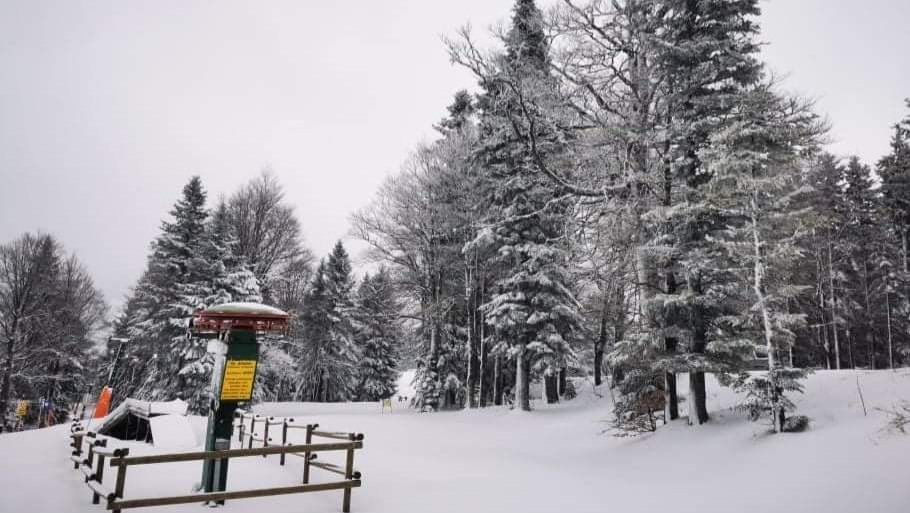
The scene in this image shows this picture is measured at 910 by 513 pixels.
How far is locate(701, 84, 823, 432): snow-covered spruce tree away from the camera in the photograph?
9.34 meters

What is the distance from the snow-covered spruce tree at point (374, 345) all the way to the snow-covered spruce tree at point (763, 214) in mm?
30120

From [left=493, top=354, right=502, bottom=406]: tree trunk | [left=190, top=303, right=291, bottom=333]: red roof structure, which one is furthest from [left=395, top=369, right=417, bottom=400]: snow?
[left=190, top=303, right=291, bottom=333]: red roof structure

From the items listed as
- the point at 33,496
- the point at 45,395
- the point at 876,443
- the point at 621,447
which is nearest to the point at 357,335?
the point at 45,395

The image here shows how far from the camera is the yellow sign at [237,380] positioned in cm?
684

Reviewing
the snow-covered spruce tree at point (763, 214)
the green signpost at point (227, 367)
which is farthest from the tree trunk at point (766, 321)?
the green signpost at point (227, 367)

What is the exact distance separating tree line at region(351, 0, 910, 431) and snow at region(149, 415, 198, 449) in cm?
1084

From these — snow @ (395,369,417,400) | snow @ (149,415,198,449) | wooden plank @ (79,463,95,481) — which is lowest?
snow @ (395,369,417,400)

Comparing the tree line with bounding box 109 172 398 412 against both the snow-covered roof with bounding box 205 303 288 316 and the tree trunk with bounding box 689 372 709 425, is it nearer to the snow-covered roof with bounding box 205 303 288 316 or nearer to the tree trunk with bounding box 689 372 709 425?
the snow-covered roof with bounding box 205 303 288 316

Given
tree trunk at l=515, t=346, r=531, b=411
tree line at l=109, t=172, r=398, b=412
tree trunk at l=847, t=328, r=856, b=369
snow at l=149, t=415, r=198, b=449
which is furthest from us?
tree trunk at l=847, t=328, r=856, b=369

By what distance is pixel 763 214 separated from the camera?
10.1 meters

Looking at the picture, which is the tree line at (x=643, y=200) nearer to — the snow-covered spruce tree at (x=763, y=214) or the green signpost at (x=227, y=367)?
the snow-covered spruce tree at (x=763, y=214)

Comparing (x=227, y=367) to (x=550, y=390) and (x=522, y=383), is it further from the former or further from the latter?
(x=550, y=390)

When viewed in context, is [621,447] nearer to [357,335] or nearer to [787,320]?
[787,320]

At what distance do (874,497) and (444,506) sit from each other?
5.35 metres
